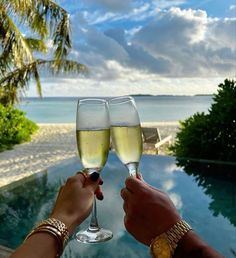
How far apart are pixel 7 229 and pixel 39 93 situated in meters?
11.3

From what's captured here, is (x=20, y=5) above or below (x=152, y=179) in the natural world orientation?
above

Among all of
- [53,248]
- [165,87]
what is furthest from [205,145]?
[165,87]

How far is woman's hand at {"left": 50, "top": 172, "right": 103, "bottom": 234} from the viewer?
0.92 metres

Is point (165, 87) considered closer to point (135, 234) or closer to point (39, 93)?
point (39, 93)

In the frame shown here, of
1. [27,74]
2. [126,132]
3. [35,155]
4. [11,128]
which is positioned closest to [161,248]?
[126,132]

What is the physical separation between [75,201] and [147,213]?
0.23 m

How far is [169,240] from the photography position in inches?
31.4

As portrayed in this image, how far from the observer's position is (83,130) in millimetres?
1173

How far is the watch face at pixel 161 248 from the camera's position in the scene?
2.63ft

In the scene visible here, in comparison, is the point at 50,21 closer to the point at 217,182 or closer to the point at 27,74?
the point at 27,74

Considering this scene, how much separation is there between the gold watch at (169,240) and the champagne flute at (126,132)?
1.23ft

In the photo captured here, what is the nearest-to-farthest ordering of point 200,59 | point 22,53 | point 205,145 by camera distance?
point 205,145 < point 22,53 < point 200,59

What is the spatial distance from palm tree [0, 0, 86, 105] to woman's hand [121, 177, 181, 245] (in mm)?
7950

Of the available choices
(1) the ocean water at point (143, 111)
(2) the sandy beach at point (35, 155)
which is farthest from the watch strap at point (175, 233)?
(1) the ocean water at point (143, 111)
